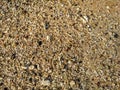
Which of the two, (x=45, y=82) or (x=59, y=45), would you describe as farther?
(x=59, y=45)

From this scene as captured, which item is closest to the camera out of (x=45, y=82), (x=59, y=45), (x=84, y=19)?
(x=45, y=82)

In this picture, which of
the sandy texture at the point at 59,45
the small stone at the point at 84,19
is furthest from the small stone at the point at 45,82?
the small stone at the point at 84,19

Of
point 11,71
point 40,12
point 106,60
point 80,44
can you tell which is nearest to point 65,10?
point 40,12

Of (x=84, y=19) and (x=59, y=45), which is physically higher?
(x=84, y=19)

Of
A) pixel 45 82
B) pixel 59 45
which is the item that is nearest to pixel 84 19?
pixel 59 45

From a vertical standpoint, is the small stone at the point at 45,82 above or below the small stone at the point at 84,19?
below

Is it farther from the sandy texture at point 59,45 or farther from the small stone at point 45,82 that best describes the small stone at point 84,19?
the small stone at point 45,82

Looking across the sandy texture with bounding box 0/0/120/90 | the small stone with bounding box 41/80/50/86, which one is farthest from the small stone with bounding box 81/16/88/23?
the small stone with bounding box 41/80/50/86

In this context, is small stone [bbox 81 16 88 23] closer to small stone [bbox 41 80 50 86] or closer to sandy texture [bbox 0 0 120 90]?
sandy texture [bbox 0 0 120 90]

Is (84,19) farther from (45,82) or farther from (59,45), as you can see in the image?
(45,82)
